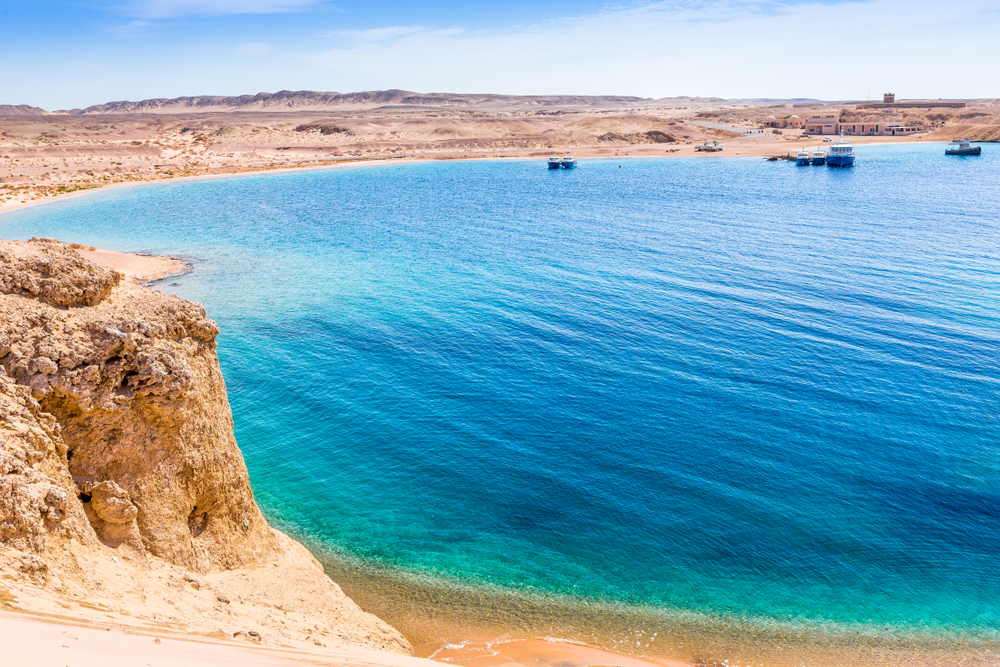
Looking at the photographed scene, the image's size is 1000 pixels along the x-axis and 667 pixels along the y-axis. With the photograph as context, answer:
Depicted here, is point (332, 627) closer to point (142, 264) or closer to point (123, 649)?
point (123, 649)

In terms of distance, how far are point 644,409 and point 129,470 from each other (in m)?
18.8

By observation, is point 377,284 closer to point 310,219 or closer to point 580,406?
point 580,406

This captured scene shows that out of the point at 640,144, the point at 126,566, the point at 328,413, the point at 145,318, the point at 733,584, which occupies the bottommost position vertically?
the point at 733,584

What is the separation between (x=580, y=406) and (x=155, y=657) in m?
20.6

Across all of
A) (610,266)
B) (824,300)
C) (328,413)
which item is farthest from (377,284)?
(824,300)

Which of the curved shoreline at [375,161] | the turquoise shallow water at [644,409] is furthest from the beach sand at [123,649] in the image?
the curved shoreline at [375,161]

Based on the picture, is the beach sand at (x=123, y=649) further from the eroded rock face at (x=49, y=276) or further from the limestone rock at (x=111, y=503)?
the eroded rock face at (x=49, y=276)

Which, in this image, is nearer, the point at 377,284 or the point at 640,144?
the point at 377,284

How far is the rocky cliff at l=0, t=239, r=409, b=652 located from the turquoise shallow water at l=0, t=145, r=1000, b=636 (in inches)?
212

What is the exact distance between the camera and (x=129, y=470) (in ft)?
46.1

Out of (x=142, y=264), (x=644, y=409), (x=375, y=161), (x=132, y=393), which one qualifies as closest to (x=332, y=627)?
(x=132, y=393)

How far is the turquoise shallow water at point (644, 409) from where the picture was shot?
64.8 feet

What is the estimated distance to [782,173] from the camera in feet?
388

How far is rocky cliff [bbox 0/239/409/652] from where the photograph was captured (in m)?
11.6
